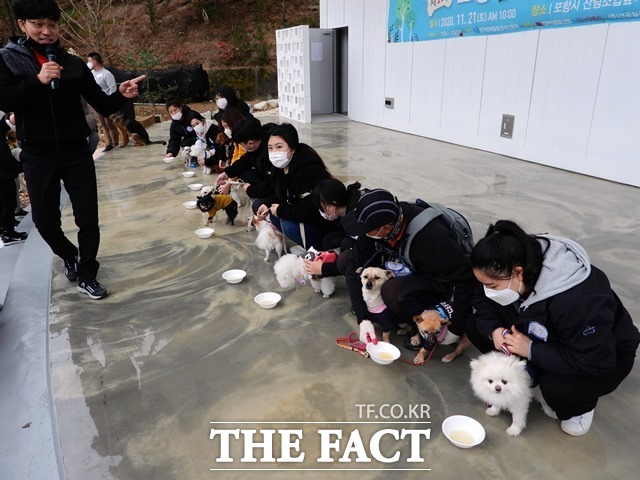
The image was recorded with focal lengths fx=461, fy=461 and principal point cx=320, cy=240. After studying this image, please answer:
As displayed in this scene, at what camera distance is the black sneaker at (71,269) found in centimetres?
330

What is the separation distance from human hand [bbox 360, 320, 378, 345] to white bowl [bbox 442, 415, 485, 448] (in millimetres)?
555

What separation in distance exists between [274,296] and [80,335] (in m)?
1.14

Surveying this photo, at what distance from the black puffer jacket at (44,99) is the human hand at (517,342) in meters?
2.69

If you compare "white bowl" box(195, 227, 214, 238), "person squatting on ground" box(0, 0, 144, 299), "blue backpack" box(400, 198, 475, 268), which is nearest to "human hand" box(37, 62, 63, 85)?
"person squatting on ground" box(0, 0, 144, 299)

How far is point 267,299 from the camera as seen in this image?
2.91 metres

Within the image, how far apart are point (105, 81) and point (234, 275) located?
5.22 m

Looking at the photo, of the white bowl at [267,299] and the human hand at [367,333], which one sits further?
the white bowl at [267,299]

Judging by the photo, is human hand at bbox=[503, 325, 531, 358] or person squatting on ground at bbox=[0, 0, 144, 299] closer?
human hand at bbox=[503, 325, 531, 358]

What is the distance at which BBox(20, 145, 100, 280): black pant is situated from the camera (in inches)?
112

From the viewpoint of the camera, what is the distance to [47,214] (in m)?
2.96

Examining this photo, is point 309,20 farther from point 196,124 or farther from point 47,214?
point 47,214

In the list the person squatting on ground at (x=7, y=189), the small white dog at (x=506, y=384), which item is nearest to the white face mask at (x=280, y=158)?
the small white dog at (x=506, y=384)

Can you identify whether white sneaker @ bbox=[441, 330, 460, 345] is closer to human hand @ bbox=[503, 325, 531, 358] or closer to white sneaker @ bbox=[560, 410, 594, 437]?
human hand @ bbox=[503, 325, 531, 358]

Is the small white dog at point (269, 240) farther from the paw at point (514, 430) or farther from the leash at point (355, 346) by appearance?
the paw at point (514, 430)
